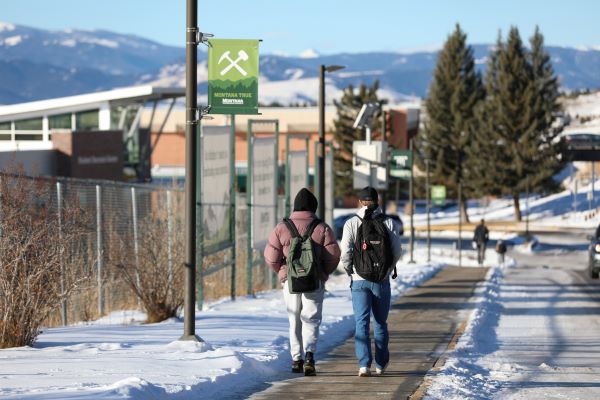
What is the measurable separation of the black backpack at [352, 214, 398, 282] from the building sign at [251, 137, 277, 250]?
12.9 metres

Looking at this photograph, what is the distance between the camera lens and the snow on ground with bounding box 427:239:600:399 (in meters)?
12.5

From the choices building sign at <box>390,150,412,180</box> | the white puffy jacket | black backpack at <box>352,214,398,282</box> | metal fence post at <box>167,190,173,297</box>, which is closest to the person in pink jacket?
the white puffy jacket

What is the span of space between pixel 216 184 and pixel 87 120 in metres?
49.6

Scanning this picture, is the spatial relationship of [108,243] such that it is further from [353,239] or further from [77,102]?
[77,102]

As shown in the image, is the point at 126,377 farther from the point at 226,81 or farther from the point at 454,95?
the point at 454,95

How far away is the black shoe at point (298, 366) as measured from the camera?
13.6 metres

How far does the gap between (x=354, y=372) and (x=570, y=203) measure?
10779 cm

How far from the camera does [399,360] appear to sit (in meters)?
15.1

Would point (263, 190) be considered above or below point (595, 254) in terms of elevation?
above

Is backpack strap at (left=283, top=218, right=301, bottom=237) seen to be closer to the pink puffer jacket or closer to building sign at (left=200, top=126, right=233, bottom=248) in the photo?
the pink puffer jacket

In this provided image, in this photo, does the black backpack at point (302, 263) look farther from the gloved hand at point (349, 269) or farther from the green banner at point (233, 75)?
the green banner at point (233, 75)

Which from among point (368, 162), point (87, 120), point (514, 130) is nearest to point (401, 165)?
→ point (368, 162)

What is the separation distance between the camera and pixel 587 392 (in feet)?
40.8

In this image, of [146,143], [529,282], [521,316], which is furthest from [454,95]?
[521,316]
